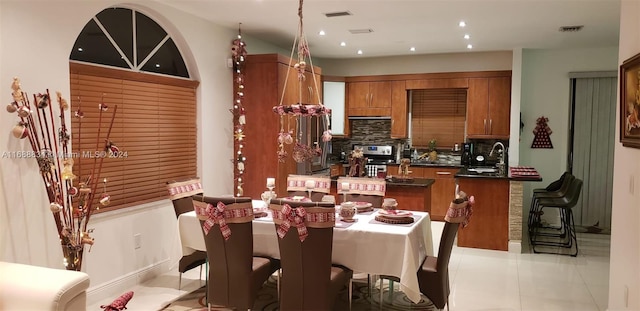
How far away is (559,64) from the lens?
22.4 feet

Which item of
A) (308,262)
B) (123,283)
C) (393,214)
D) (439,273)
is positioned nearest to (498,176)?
(393,214)

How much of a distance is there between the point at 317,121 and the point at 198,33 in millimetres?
2197

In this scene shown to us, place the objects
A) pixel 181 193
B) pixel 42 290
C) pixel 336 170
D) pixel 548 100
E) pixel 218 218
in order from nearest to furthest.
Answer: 1. pixel 42 290
2. pixel 218 218
3. pixel 181 193
4. pixel 548 100
5. pixel 336 170

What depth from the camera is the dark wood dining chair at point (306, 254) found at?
118 inches

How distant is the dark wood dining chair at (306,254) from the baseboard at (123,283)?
1797 millimetres

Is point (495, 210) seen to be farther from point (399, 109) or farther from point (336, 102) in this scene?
point (336, 102)

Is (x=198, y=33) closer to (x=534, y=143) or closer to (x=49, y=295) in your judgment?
(x=49, y=295)

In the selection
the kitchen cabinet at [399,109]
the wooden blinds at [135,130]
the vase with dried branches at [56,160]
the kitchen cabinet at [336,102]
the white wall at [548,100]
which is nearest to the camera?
the vase with dried branches at [56,160]

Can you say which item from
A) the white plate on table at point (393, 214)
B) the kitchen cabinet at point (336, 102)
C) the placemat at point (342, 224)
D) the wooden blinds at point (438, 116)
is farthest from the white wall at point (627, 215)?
the kitchen cabinet at point (336, 102)

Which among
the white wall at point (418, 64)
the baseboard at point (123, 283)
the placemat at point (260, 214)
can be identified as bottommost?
the baseboard at point (123, 283)

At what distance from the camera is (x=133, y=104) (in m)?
4.30

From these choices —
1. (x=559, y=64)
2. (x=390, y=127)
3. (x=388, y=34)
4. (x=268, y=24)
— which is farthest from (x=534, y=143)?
(x=268, y=24)

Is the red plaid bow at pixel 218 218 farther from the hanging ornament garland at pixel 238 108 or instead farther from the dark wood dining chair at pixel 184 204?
the hanging ornament garland at pixel 238 108

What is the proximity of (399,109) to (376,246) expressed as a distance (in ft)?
15.5
